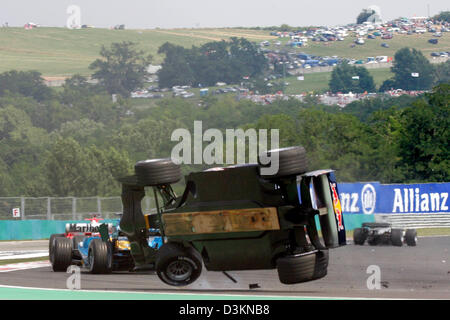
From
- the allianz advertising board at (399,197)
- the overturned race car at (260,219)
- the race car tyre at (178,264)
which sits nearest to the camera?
the overturned race car at (260,219)

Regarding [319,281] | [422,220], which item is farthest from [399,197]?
[319,281]

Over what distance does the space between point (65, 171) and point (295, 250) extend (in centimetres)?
8854

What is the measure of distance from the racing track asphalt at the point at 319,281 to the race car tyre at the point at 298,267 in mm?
1256

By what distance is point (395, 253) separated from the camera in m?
21.4

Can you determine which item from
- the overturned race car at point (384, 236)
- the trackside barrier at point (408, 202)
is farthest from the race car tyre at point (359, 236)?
the trackside barrier at point (408, 202)

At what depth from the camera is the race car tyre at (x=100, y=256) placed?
14.7m

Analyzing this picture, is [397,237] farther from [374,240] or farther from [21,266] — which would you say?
[21,266]

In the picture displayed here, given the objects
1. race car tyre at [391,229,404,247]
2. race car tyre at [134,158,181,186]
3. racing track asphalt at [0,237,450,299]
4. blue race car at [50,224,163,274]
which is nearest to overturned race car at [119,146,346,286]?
race car tyre at [134,158,181,186]

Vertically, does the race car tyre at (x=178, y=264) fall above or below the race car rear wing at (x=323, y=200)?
below

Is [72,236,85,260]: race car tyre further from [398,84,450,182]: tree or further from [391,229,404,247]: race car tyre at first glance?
[398,84,450,182]: tree

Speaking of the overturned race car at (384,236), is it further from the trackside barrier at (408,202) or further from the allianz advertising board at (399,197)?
the allianz advertising board at (399,197)

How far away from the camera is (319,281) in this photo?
45.0 feet

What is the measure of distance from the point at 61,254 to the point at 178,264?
598cm
